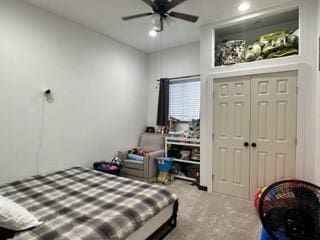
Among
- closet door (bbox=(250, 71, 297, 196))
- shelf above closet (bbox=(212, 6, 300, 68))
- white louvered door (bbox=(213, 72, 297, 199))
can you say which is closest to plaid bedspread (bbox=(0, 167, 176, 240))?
white louvered door (bbox=(213, 72, 297, 199))

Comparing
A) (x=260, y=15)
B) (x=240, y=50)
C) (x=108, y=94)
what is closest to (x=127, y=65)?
(x=108, y=94)

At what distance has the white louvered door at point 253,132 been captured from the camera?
2873 mm

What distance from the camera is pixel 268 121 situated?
9.87 feet

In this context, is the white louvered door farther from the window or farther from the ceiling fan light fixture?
the ceiling fan light fixture

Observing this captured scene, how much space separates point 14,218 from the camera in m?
1.52

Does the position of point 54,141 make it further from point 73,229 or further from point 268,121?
point 268,121

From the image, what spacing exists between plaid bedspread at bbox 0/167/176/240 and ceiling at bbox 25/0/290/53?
8.22 ft

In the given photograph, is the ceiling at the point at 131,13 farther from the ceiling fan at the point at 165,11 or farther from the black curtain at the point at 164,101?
the black curtain at the point at 164,101

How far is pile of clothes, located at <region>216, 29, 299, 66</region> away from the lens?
9.52 ft

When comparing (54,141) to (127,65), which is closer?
(54,141)

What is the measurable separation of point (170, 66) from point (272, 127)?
266 cm

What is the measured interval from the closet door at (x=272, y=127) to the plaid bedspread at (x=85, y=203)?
1585 millimetres

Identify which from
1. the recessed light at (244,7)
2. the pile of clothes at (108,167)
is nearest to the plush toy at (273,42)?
the recessed light at (244,7)

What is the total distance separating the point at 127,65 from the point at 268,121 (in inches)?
122
